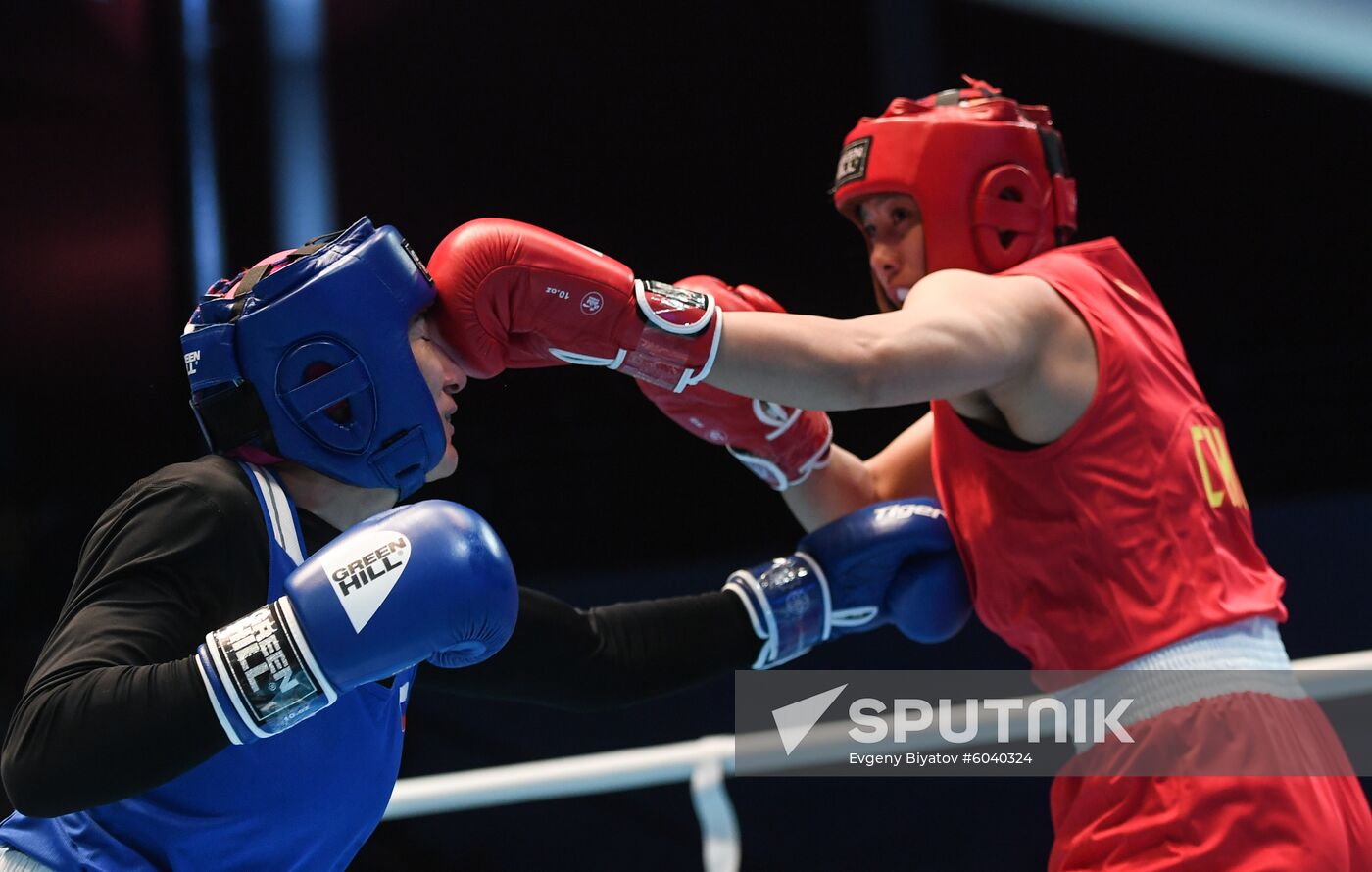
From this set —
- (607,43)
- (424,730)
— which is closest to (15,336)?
(424,730)

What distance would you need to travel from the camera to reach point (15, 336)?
5.25 m

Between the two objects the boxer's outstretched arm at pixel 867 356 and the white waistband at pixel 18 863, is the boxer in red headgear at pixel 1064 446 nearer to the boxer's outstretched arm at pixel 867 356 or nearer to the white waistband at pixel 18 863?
the boxer's outstretched arm at pixel 867 356

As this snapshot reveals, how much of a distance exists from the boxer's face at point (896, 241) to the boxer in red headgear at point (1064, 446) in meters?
0.03

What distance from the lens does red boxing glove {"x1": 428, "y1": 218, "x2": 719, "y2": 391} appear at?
5.83 feet

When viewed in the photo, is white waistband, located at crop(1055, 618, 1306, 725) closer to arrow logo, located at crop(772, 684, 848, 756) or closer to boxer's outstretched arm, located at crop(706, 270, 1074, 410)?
boxer's outstretched arm, located at crop(706, 270, 1074, 410)

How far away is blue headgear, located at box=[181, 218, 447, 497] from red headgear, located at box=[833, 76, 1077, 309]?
0.92 metres

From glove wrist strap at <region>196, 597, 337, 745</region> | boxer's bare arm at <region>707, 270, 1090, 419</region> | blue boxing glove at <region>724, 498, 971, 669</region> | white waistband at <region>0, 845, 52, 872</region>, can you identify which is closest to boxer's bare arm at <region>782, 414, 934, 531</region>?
blue boxing glove at <region>724, 498, 971, 669</region>

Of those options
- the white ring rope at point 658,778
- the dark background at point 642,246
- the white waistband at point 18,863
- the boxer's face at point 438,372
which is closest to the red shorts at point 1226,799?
the white ring rope at point 658,778

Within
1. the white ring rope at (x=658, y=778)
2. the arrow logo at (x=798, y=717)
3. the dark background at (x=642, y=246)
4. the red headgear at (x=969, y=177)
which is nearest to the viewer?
the red headgear at (x=969, y=177)

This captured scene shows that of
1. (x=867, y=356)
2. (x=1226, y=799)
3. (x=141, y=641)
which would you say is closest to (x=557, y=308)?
(x=867, y=356)

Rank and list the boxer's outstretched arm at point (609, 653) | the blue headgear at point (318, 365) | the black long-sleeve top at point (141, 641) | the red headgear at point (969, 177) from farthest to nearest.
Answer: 1. the red headgear at point (969, 177)
2. the boxer's outstretched arm at point (609, 653)
3. the blue headgear at point (318, 365)
4. the black long-sleeve top at point (141, 641)

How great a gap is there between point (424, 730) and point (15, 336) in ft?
8.43

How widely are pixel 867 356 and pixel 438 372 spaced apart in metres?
0.59

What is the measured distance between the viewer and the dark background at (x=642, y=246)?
4039mm
